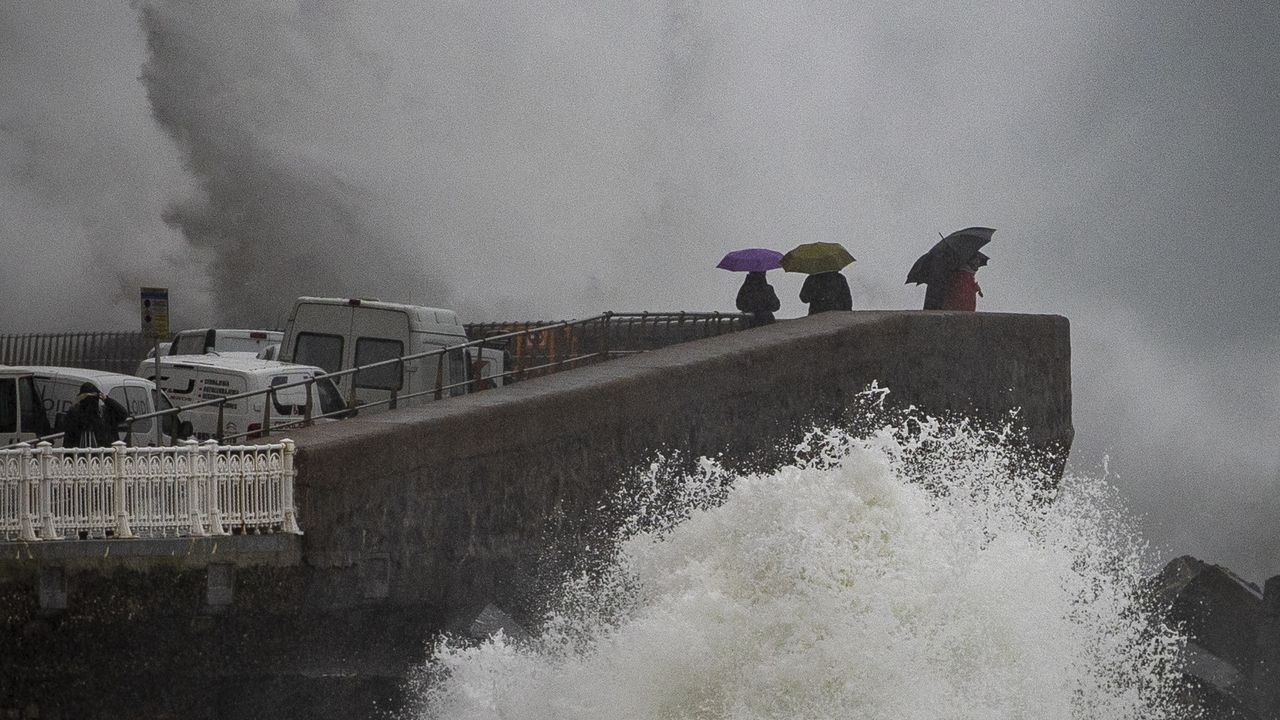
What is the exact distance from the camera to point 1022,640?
10453 millimetres

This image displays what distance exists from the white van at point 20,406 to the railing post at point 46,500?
3.15 metres

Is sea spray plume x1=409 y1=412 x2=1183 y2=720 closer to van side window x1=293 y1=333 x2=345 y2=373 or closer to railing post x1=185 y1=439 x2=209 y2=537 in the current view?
railing post x1=185 y1=439 x2=209 y2=537

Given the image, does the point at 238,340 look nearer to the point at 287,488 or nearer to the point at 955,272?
the point at 955,272

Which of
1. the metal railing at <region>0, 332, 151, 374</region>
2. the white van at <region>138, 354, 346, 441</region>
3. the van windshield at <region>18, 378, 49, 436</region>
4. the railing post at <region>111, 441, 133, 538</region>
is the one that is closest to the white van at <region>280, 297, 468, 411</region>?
the white van at <region>138, 354, 346, 441</region>

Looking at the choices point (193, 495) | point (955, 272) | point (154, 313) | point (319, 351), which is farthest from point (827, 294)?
point (193, 495)

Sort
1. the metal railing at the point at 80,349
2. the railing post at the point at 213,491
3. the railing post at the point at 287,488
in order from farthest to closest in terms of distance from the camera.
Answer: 1. the metal railing at the point at 80,349
2. the railing post at the point at 287,488
3. the railing post at the point at 213,491

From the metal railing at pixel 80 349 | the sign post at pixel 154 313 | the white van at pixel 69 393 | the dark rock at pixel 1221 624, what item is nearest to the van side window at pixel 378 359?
the white van at pixel 69 393

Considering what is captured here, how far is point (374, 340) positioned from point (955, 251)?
236 inches

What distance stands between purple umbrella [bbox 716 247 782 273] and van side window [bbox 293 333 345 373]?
4.03 meters

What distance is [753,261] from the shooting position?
17.2 meters

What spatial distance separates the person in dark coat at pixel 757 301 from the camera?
16266mm

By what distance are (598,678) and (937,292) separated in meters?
8.10

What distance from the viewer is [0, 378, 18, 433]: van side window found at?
1350 centimetres

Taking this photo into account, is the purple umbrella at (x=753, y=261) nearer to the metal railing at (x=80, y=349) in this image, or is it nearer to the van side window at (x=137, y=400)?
the van side window at (x=137, y=400)
